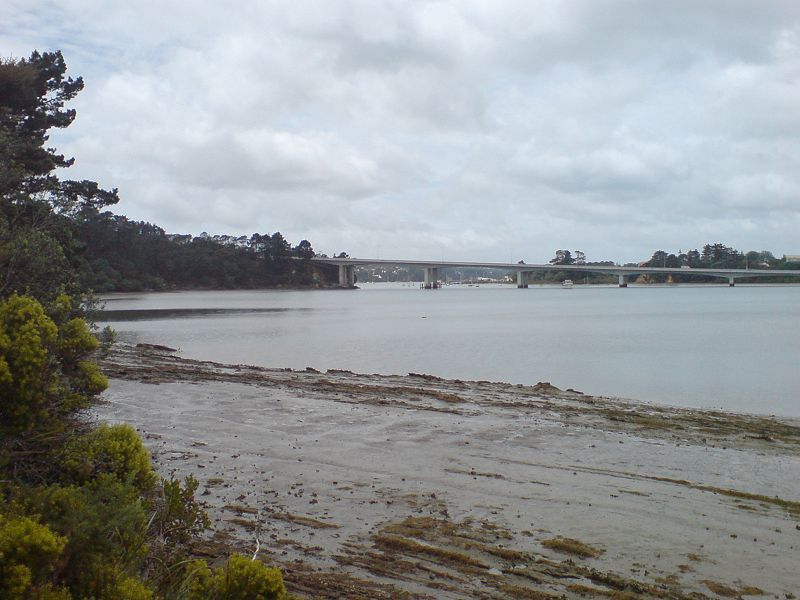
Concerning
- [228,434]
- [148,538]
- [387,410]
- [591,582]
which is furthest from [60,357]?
[387,410]

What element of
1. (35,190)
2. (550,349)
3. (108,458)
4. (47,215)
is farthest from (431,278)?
(108,458)

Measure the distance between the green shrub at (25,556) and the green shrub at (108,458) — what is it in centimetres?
194

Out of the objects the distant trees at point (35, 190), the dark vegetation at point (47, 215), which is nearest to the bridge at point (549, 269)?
the dark vegetation at point (47, 215)

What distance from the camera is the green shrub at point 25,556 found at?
3.24 m

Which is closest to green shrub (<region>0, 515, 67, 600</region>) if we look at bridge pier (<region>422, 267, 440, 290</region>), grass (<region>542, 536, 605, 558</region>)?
grass (<region>542, 536, 605, 558</region>)

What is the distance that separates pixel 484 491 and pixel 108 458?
6.09 m

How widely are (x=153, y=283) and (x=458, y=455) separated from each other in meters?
114

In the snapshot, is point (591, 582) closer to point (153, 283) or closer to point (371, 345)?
point (371, 345)

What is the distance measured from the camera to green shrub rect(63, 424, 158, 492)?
547 cm

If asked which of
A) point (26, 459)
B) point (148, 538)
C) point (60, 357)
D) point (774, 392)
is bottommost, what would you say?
point (774, 392)

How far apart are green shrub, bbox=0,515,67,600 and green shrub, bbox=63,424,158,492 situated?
1.94 meters

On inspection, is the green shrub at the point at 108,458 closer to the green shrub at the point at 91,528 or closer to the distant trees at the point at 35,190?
the green shrub at the point at 91,528

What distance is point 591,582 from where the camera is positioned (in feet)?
23.3

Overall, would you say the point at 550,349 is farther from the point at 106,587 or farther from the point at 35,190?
the point at 106,587
